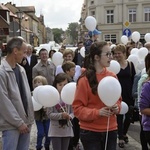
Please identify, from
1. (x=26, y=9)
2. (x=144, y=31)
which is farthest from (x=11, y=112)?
(x=26, y=9)

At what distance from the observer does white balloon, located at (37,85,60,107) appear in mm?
4152

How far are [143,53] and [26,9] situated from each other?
9744 cm

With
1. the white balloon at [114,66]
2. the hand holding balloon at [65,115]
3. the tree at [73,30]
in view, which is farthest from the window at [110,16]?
the tree at [73,30]

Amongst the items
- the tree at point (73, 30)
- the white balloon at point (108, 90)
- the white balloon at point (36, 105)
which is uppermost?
the tree at point (73, 30)

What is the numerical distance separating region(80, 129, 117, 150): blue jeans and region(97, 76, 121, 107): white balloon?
1.05 ft

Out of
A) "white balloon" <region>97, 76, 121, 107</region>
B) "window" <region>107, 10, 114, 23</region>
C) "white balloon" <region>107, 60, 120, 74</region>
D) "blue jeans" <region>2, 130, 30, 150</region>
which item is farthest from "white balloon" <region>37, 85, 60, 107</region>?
"window" <region>107, 10, 114, 23</region>

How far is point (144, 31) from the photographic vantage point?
50.2 m

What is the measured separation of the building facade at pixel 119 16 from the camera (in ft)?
164

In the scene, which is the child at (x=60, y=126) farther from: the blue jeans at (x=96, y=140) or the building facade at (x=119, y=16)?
the building facade at (x=119, y=16)

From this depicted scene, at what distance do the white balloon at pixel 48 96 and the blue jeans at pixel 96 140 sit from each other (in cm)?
106

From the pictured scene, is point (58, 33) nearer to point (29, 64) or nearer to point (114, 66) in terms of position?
point (29, 64)

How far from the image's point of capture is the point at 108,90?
3020 mm

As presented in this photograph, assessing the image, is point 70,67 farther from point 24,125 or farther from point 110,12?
point 110,12

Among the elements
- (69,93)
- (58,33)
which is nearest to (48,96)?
(69,93)
